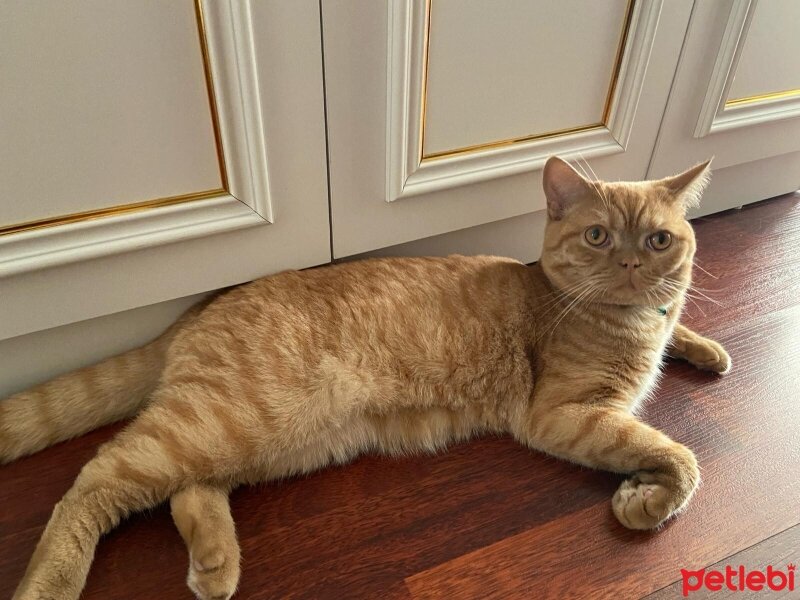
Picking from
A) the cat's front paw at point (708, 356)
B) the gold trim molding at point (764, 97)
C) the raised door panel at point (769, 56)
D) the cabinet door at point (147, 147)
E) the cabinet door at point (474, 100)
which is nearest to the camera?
the cabinet door at point (147, 147)

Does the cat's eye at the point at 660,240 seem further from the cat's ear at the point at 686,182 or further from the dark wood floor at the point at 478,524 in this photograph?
the dark wood floor at the point at 478,524

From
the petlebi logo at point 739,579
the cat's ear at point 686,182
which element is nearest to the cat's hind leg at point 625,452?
the petlebi logo at point 739,579

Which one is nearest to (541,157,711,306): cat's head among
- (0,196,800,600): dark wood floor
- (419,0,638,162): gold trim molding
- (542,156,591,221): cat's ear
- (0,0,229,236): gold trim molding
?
(542,156,591,221): cat's ear

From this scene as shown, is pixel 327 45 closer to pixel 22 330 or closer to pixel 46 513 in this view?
pixel 22 330

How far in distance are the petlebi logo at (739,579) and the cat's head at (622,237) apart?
0.52 metres

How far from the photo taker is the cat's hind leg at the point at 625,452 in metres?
1.12

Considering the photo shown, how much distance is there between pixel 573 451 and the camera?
1.24m

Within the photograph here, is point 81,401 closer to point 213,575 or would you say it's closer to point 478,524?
point 213,575

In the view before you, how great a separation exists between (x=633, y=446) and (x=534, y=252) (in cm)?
77

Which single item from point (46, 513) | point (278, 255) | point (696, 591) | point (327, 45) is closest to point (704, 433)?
point (696, 591)

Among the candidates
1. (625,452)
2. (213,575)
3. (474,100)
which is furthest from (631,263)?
(213,575)

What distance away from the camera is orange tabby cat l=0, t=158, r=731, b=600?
1.12 m

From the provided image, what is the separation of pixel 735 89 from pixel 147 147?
1.55 metres

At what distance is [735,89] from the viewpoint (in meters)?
1.70
